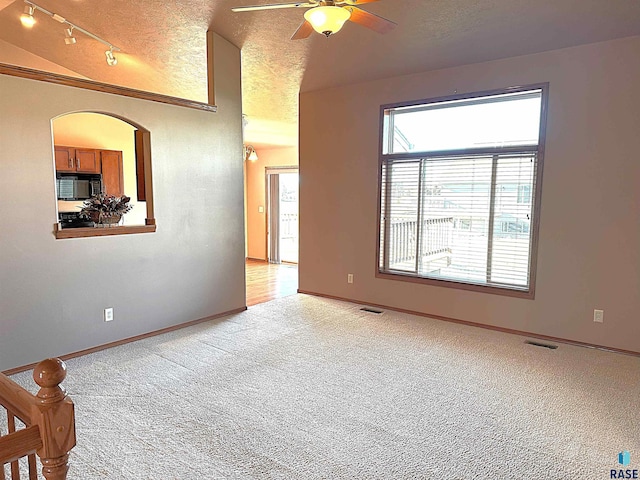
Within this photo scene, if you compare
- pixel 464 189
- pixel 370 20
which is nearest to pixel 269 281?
pixel 464 189

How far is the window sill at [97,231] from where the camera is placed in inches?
138

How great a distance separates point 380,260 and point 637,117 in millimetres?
2895

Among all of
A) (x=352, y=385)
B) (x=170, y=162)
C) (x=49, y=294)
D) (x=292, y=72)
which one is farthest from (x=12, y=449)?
(x=292, y=72)

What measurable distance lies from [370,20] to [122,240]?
→ 2875mm

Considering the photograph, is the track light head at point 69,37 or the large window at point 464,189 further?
the track light head at point 69,37

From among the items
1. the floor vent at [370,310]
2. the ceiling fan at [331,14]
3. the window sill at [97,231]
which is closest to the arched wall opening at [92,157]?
the window sill at [97,231]

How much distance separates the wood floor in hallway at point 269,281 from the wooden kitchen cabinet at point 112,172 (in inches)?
102

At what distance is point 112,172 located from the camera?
674cm

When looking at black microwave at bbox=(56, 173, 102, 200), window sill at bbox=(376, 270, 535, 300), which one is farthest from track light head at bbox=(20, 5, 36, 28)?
window sill at bbox=(376, 270, 535, 300)

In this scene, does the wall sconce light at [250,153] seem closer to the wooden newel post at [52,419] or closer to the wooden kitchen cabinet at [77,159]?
the wooden kitchen cabinet at [77,159]

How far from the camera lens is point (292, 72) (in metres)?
5.10

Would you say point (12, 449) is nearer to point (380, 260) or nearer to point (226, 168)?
point (226, 168)

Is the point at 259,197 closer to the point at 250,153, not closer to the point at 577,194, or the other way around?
the point at 250,153

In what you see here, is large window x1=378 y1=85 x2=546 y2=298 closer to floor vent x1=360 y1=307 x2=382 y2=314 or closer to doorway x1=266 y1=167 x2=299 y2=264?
floor vent x1=360 y1=307 x2=382 y2=314
